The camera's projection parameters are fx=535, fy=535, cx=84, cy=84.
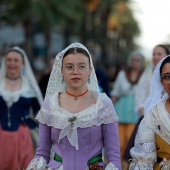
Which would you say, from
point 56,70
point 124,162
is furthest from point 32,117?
point 56,70

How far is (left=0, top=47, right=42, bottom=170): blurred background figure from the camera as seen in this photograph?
6.40 m

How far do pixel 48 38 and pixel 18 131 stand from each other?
22.0 m

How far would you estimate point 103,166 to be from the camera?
13.0ft

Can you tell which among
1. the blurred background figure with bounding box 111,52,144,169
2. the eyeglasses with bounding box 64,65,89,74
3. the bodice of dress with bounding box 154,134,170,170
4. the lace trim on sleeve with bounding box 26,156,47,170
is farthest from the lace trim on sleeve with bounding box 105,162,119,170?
the blurred background figure with bounding box 111,52,144,169

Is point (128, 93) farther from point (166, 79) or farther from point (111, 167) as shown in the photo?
point (111, 167)

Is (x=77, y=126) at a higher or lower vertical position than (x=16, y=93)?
lower

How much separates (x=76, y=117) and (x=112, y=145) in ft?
1.10

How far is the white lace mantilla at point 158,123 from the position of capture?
3.91 m

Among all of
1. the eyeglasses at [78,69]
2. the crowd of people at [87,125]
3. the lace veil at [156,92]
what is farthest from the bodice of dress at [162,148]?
the eyeglasses at [78,69]

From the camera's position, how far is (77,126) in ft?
12.9

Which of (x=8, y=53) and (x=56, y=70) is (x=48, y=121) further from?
(x=8, y=53)

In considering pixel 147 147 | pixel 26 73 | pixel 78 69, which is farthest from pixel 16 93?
pixel 147 147

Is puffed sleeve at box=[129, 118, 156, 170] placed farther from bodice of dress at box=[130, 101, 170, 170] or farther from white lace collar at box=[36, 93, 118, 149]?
white lace collar at box=[36, 93, 118, 149]

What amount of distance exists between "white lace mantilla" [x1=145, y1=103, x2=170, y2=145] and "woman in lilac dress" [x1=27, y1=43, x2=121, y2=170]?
27 cm
